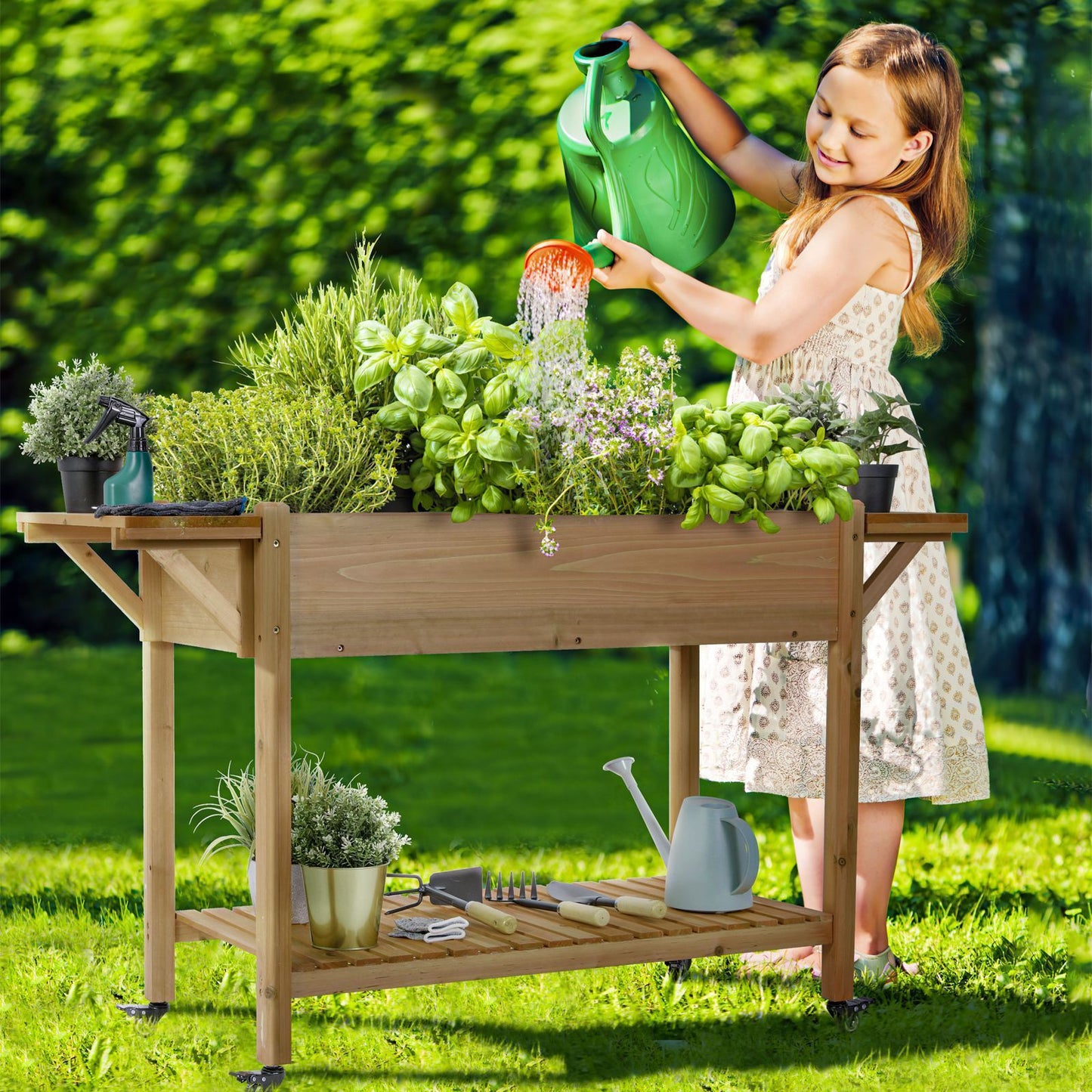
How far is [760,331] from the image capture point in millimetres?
2891

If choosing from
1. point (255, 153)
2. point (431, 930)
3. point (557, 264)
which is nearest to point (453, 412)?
point (557, 264)

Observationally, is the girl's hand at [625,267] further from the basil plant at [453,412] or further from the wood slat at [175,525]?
the wood slat at [175,525]

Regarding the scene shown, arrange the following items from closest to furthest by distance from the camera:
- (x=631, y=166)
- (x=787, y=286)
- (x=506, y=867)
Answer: (x=787, y=286)
(x=631, y=166)
(x=506, y=867)

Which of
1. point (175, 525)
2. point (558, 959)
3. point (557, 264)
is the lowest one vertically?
point (558, 959)

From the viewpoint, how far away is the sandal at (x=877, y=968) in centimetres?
294

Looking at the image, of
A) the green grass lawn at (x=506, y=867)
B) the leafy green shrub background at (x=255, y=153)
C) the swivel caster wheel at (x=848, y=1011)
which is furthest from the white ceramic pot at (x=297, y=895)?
the leafy green shrub background at (x=255, y=153)

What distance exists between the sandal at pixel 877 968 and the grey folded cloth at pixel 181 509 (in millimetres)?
1539

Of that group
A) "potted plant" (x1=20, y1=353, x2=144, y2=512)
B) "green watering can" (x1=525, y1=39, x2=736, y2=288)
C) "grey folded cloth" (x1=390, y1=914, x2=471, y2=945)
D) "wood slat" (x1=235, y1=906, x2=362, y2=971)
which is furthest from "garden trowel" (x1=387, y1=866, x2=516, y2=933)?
"green watering can" (x1=525, y1=39, x2=736, y2=288)

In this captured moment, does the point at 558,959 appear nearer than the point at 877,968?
Yes

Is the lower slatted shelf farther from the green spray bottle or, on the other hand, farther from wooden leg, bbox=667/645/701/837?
the green spray bottle

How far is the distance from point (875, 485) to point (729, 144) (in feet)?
3.42

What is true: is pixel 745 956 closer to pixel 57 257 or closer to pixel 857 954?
pixel 857 954

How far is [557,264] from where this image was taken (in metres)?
2.62

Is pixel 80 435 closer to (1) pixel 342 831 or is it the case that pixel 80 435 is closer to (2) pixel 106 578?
(2) pixel 106 578
